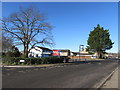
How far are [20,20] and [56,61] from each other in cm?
1176

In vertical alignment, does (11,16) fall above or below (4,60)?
above

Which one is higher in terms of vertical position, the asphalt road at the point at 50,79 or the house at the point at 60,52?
the house at the point at 60,52

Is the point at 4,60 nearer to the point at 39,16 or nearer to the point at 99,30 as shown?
the point at 39,16

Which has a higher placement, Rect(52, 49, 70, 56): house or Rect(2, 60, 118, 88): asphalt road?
Rect(52, 49, 70, 56): house

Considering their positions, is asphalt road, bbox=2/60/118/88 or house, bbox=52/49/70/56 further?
house, bbox=52/49/70/56

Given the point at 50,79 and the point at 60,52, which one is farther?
the point at 60,52

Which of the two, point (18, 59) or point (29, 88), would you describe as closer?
point (29, 88)

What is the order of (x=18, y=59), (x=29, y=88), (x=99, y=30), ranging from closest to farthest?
(x=29, y=88), (x=18, y=59), (x=99, y=30)

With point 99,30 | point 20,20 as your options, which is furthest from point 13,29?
point 99,30

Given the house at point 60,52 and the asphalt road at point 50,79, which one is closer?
the asphalt road at point 50,79

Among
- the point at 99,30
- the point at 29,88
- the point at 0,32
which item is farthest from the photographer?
the point at 99,30

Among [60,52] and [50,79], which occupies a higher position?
[60,52]

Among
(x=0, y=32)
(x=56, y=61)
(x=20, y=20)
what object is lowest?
(x=56, y=61)

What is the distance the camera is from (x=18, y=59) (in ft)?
95.9
